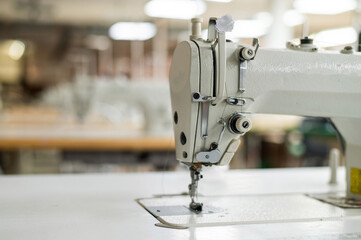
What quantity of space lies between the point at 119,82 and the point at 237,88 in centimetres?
281

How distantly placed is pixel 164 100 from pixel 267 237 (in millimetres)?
2840

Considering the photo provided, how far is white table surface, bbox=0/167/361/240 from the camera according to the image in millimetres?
1179

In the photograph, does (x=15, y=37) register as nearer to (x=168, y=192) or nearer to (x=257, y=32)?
(x=257, y=32)

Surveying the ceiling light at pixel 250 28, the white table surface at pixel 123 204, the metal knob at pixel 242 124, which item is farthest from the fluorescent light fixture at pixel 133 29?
the metal knob at pixel 242 124

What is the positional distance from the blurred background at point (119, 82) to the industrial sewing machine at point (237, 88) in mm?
194

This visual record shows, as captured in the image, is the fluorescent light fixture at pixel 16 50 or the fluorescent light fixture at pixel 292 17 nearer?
the fluorescent light fixture at pixel 292 17

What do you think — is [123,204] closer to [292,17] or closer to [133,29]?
[133,29]

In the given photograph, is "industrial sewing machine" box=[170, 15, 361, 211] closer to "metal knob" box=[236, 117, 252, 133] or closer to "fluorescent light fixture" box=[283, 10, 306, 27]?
"metal knob" box=[236, 117, 252, 133]

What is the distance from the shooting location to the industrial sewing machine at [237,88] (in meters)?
1.35

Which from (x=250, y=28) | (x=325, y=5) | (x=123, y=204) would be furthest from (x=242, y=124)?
(x=250, y=28)

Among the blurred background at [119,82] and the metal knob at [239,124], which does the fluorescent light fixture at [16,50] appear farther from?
the metal knob at [239,124]

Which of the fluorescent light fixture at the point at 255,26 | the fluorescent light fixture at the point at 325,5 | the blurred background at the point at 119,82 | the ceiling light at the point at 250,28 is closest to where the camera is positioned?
the blurred background at the point at 119,82

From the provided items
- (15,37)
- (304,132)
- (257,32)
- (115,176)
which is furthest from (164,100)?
(15,37)

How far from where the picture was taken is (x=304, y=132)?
329 inches
